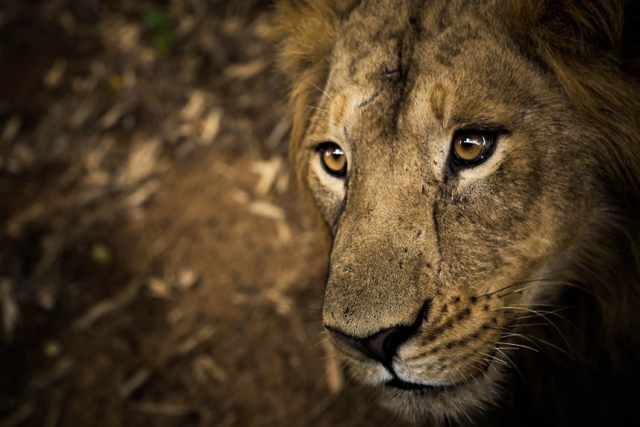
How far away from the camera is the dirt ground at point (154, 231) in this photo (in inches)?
126

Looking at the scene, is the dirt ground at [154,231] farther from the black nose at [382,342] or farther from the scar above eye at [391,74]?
the scar above eye at [391,74]

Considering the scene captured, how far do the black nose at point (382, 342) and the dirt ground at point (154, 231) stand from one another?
1.06 m

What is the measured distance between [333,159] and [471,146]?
1.87 ft

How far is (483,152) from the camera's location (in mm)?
1667

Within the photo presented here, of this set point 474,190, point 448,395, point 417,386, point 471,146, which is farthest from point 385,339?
point 471,146

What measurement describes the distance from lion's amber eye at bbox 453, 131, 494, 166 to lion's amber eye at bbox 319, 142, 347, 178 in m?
0.46

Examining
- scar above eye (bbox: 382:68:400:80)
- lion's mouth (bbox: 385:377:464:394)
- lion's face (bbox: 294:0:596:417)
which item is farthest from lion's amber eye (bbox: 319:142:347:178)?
lion's mouth (bbox: 385:377:464:394)

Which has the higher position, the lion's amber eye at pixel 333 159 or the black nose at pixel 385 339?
the lion's amber eye at pixel 333 159

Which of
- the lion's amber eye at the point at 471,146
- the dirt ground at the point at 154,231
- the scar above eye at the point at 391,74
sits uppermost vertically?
the scar above eye at the point at 391,74

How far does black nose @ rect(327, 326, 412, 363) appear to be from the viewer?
1488 mm

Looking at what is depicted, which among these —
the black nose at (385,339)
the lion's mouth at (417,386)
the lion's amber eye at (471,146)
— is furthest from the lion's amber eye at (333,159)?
the lion's mouth at (417,386)

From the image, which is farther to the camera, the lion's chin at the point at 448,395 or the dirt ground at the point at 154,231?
the dirt ground at the point at 154,231

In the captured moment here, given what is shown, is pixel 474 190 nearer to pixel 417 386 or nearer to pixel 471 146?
pixel 471 146

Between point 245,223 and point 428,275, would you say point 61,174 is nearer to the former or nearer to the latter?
point 245,223
